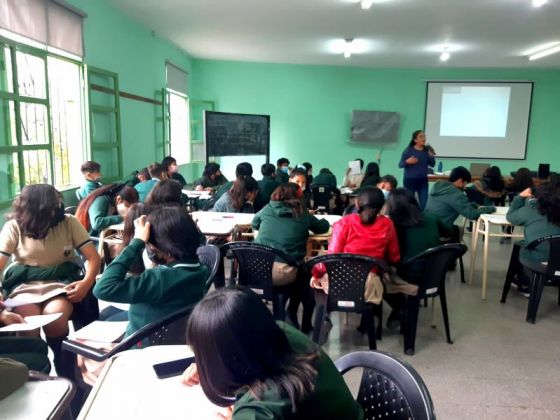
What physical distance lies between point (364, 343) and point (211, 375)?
224 cm

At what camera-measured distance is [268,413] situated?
878 mm

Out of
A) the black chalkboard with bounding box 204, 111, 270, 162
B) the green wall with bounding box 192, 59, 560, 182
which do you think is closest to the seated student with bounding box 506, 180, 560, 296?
the black chalkboard with bounding box 204, 111, 270, 162

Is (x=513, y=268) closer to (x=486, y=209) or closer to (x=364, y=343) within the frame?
(x=486, y=209)

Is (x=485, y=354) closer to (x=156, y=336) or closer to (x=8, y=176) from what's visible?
(x=156, y=336)

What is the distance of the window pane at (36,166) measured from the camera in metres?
4.09

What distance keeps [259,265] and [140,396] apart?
5.74ft

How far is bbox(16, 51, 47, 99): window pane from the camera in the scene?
12.7 feet

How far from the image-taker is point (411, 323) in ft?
9.28

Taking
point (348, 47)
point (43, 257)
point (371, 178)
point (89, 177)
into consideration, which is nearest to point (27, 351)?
point (43, 257)

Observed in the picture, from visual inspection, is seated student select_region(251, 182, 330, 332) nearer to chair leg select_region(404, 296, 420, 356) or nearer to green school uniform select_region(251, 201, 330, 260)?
green school uniform select_region(251, 201, 330, 260)

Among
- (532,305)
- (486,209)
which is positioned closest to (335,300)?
(532,305)

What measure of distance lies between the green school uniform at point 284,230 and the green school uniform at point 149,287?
131 cm

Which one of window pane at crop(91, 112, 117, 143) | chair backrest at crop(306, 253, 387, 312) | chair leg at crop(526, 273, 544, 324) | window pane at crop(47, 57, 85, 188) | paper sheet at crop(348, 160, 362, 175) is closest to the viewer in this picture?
chair backrest at crop(306, 253, 387, 312)

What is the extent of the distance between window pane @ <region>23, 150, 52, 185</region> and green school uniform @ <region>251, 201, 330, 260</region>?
2394mm
